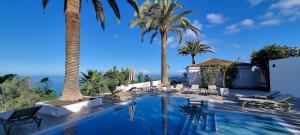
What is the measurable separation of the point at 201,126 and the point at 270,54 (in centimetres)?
1524

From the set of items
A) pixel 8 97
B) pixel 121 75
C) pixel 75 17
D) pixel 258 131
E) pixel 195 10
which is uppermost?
pixel 195 10

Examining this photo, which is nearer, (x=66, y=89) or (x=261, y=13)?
(x=66, y=89)

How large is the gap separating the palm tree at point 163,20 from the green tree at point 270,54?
718 cm

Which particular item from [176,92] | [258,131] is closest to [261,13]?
[176,92]

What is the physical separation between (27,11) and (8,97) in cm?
1666

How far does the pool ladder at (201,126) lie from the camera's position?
24.1 feet

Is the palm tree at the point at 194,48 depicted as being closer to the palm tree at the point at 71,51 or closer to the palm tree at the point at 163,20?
the palm tree at the point at 163,20

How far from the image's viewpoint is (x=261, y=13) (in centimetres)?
2291

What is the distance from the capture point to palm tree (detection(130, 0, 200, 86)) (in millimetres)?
20703

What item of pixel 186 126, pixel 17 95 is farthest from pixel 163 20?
pixel 17 95

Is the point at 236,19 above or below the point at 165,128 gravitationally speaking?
above

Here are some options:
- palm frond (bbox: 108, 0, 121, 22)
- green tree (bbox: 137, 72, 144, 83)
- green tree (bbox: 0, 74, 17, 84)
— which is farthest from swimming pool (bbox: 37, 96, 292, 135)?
green tree (bbox: 137, 72, 144, 83)

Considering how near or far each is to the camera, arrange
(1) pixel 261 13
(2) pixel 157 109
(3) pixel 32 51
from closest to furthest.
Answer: (2) pixel 157 109 < (1) pixel 261 13 < (3) pixel 32 51

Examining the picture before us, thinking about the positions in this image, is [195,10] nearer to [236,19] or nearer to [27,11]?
[236,19]
